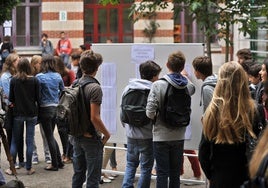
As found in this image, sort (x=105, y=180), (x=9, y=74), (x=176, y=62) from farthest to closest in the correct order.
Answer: (x=9, y=74)
(x=105, y=180)
(x=176, y=62)

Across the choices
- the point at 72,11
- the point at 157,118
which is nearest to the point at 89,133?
the point at 157,118

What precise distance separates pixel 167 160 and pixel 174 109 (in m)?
0.60

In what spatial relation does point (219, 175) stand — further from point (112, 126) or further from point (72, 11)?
point (72, 11)

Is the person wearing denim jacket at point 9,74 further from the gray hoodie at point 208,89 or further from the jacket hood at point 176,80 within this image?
the gray hoodie at point 208,89

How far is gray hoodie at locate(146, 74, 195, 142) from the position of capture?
249 inches

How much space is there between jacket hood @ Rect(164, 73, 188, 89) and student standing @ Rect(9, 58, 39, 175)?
275 cm

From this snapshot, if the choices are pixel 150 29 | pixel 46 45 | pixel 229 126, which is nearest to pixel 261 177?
pixel 229 126

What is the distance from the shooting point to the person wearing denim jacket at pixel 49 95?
8.69 metres

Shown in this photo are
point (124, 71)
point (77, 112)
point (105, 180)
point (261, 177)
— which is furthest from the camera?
point (105, 180)

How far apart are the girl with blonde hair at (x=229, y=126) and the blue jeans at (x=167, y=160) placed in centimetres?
165

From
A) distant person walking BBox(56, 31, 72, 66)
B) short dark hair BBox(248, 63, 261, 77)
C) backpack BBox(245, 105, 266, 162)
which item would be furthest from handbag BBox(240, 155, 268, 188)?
distant person walking BBox(56, 31, 72, 66)

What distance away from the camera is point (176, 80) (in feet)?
21.1

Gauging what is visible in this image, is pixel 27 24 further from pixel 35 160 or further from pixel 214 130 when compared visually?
pixel 214 130

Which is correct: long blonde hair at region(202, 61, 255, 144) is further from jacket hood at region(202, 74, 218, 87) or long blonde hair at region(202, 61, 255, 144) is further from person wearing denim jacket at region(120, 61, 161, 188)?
person wearing denim jacket at region(120, 61, 161, 188)
